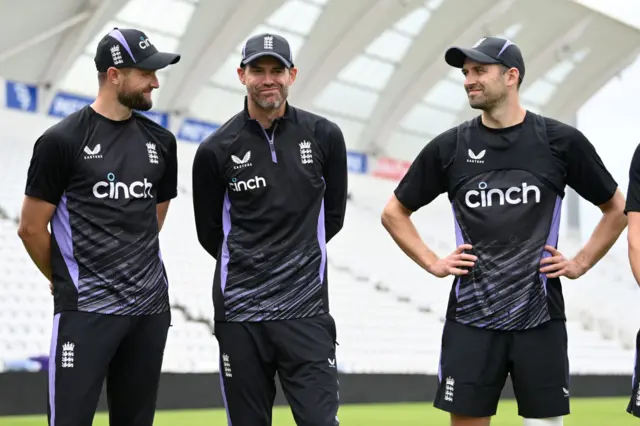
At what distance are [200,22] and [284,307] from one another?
17628 millimetres

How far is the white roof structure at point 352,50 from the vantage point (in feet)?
65.4

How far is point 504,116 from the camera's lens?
4699 mm

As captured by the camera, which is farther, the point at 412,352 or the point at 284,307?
the point at 412,352

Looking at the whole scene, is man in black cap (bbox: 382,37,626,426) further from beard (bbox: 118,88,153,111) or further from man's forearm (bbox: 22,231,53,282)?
man's forearm (bbox: 22,231,53,282)

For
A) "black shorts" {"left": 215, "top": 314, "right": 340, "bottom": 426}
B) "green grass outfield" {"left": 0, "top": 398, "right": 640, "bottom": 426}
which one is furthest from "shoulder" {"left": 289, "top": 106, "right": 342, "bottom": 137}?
"green grass outfield" {"left": 0, "top": 398, "right": 640, "bottom": 426}

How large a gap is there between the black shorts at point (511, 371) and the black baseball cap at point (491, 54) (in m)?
1.13

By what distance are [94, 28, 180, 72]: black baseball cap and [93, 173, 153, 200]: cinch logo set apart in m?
0.48

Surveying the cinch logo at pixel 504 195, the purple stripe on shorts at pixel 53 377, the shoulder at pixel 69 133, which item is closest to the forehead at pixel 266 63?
the shoulder at pixel 69 133

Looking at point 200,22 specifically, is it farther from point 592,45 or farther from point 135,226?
point 135,226

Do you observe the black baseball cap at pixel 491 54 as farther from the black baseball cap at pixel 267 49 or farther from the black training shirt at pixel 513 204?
the black baseball cap at pixel 267 49

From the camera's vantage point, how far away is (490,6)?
25.4 metres

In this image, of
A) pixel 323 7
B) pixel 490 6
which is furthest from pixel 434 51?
pixel 323 7

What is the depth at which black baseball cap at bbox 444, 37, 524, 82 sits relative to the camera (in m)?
4.60

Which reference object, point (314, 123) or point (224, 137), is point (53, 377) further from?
point (314, 123)
